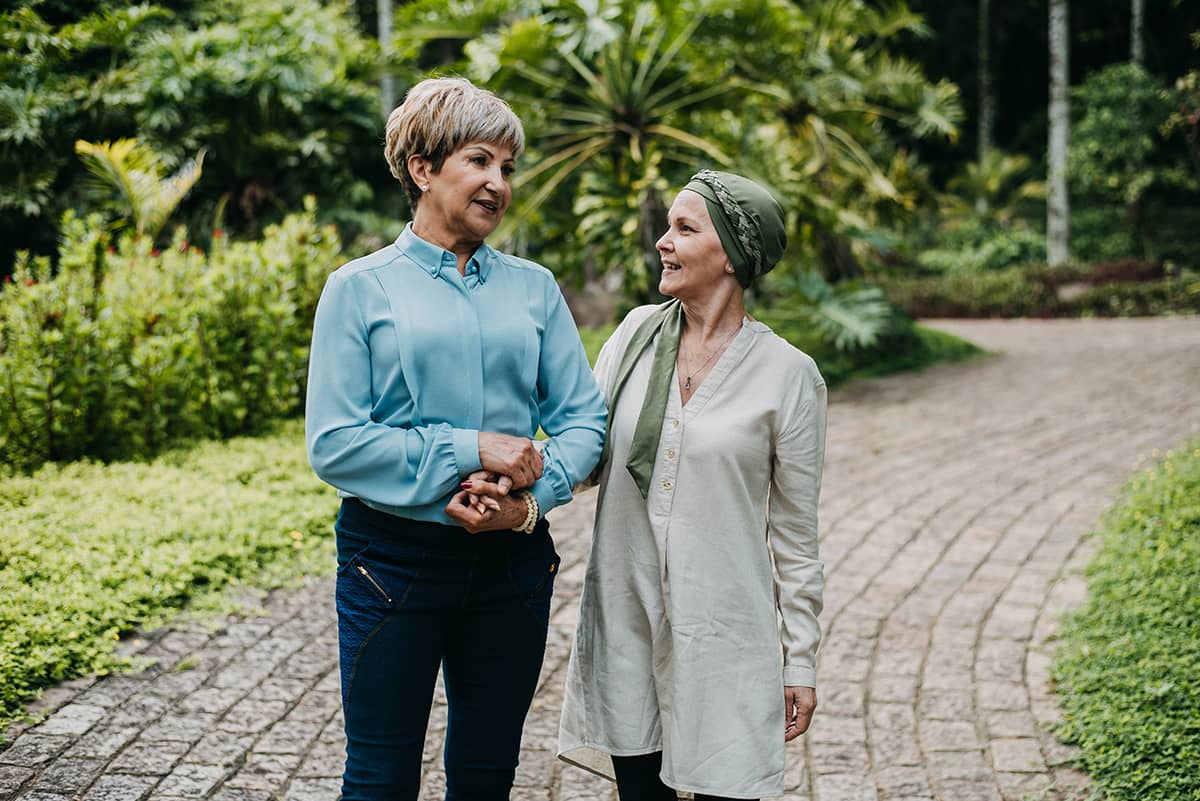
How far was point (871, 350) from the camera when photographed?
11.5 metres

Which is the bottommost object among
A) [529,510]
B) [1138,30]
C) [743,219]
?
[529,510]

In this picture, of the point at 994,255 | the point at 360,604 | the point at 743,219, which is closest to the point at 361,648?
the point at 360,604

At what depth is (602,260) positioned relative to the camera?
965 cm

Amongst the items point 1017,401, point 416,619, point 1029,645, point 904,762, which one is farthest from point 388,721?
point 1017,401

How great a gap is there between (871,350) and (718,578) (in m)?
9.69

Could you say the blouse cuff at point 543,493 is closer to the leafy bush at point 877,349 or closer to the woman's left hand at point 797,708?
the woman's left hand at point 797,708

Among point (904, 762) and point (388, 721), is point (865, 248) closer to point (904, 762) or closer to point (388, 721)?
point (904, 762)

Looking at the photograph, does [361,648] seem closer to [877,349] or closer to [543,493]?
[543,493]

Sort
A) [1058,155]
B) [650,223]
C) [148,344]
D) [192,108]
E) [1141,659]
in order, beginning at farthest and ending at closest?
[1058,155] → [192,108] → [650,223] → [148,344] → [1141,659]

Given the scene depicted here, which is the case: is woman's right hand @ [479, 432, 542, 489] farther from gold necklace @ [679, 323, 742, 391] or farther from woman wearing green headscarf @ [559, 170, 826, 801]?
gold necklace @ [679, 323, 742, 391]

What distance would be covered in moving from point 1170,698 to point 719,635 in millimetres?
2148

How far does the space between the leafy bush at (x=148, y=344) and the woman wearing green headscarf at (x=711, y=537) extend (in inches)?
191

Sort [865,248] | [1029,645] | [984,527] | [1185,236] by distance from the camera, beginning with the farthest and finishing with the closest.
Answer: [1185,236] < [865,248] < [984,527] < [1029,645]

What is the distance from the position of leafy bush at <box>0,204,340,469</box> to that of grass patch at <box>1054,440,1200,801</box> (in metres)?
5.16
